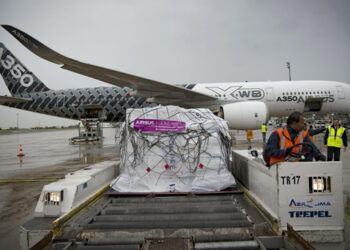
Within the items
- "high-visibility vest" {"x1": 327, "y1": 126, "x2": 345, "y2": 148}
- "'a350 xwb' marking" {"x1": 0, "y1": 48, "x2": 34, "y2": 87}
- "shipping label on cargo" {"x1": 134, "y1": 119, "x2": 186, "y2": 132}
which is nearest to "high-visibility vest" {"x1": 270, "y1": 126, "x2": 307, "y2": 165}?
"shipping label on cargo" {"x1": 134, "y1": 119, "x2": 186, "y2": 132}

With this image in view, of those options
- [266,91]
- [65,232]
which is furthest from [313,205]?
[266,91]

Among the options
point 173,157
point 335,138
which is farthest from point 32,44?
point 335,138

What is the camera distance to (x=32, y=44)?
6699 mm

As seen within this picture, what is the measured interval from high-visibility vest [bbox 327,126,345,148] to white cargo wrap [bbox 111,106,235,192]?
502 centimetres

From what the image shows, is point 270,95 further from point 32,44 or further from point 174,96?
point 32,44

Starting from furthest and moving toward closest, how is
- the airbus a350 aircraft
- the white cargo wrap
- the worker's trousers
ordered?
the airbus a350 aircraft → the worker's trousers → the white cargo wrap

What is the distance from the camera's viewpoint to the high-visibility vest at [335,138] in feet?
20.5

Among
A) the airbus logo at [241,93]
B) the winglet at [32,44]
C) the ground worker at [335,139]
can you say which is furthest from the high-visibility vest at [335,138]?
the winglet at [32,44]

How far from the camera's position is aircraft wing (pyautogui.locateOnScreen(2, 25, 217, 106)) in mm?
6805

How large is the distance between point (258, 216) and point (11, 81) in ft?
Result: 58.7

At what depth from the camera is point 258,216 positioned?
7.42 feet

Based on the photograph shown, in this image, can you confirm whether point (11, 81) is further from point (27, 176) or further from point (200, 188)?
point (200, 188)

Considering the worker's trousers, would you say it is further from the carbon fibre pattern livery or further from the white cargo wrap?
the carbon fibre pattern livery

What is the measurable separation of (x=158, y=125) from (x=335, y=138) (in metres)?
5.88
